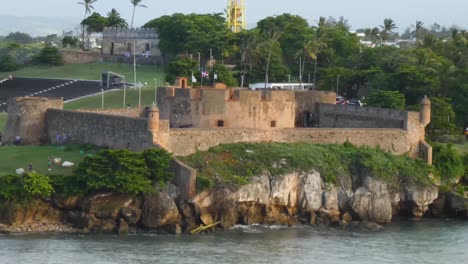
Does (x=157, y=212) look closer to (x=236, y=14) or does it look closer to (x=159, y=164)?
(x=159, y=164)

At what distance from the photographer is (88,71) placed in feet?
284

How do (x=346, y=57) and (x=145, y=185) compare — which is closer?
(x=145, y=185)

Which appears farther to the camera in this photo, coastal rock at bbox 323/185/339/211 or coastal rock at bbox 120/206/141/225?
coastal rock at bbox 323/185/339/211

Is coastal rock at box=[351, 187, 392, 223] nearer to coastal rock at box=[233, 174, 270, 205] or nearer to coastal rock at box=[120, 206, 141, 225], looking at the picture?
coastal rock at box=[233, 174, 270, 205]

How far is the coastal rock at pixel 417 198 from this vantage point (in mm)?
52125

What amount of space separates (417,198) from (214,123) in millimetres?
8450

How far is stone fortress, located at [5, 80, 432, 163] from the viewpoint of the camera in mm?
51562

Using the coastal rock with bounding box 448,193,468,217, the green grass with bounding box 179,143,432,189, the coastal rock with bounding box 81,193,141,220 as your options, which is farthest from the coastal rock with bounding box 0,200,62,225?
the coastal rock with bounding box 448,193,468,217

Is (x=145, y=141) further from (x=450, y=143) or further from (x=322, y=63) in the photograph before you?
(x=322, y=63)

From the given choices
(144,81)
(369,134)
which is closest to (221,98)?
(369,134)

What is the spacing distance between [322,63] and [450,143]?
76.4 ft

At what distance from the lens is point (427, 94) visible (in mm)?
67625

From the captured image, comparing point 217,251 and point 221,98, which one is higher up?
point 221,98

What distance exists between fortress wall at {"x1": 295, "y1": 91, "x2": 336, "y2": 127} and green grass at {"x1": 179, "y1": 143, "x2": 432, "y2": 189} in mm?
8124
